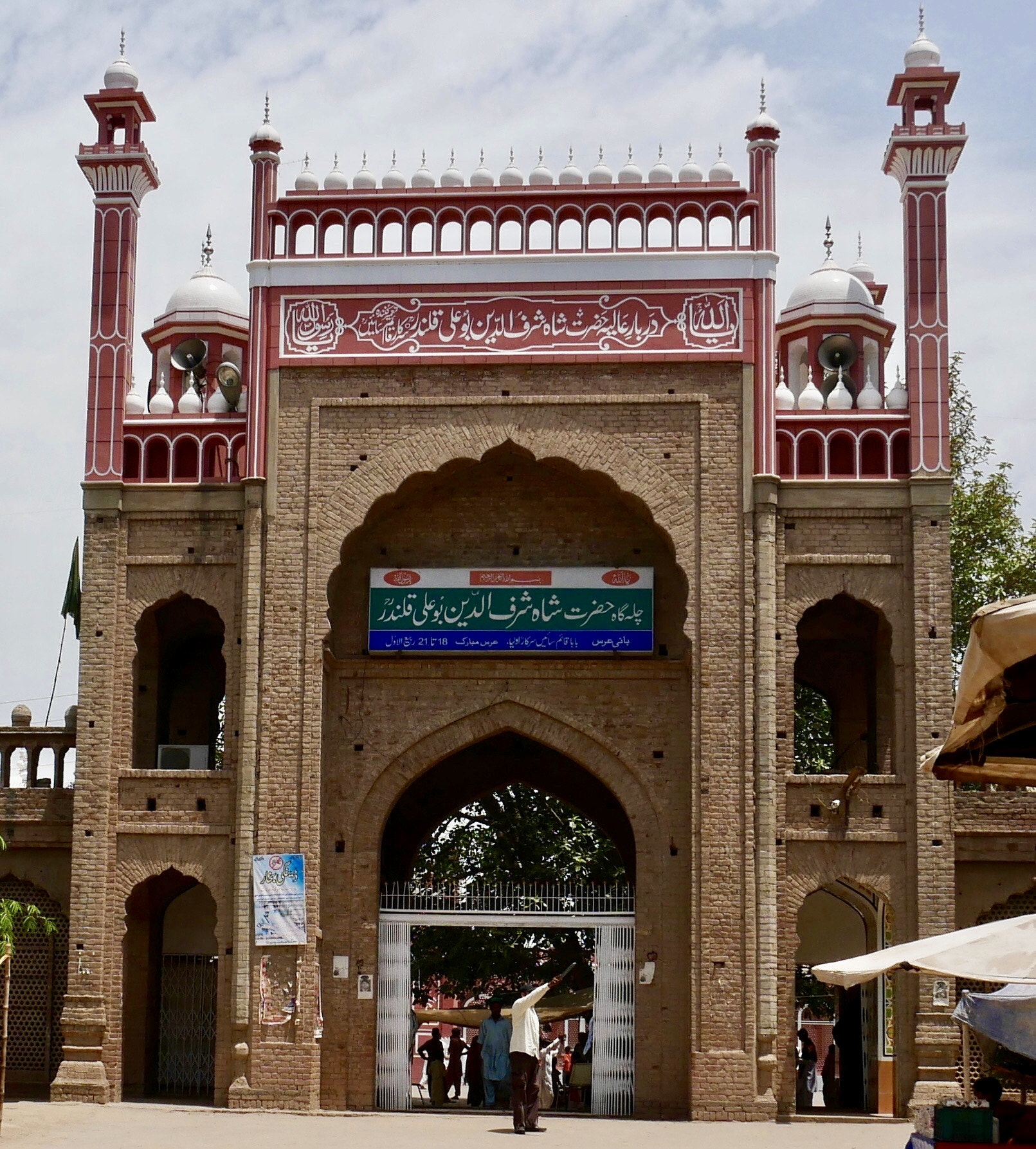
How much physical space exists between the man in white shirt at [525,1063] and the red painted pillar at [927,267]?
664 centimetres

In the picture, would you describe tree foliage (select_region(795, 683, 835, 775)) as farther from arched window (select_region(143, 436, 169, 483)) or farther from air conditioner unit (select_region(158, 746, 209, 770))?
arched window (select_region(143, 436, 169, 483))

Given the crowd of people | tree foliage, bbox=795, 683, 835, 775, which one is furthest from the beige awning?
tree foliage, bbox=795, 683, 835, 775

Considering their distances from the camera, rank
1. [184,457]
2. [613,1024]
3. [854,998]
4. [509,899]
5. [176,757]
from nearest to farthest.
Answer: [613,1024]
[184,457]
[176,757]
[854,998]
[509,899]

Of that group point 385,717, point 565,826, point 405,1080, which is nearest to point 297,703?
point 385,717

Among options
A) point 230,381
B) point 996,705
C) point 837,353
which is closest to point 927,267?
point 837,353

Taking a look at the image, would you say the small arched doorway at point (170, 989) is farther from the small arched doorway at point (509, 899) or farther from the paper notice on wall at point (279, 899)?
the small arched doorway at point (509, 899)

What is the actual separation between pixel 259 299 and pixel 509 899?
856 cm

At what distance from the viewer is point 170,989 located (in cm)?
2003

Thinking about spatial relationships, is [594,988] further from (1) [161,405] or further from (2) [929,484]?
(1) [161,405]

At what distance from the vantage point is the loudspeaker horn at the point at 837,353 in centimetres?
1984

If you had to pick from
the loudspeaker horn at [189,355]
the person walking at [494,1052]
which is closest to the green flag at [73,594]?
the loudspeaker horn at [189,355]

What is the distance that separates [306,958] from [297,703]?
8.07 ft

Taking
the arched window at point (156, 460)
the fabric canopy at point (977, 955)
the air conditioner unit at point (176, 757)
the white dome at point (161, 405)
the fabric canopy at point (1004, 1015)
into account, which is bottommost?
the fabric canopy at point (1004, 1015)

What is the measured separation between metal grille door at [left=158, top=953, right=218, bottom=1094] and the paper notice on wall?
1901mm
